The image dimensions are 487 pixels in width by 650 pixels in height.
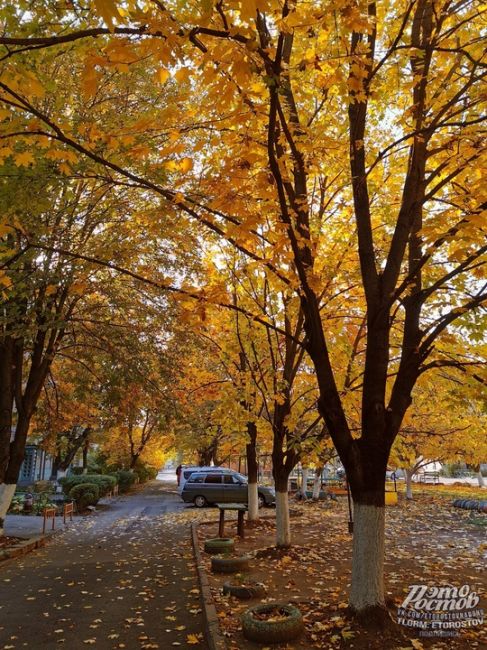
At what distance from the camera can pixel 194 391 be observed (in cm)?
1516

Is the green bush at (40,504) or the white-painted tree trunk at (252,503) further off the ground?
the white-painted tree trunk at (252,503)

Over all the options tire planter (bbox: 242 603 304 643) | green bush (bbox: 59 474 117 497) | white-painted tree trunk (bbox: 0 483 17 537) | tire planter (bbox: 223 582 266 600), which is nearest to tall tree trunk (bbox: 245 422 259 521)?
white-painted tree trunk (bbox: 0 483 17 537)

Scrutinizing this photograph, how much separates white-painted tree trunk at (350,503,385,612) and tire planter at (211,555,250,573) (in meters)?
3.86

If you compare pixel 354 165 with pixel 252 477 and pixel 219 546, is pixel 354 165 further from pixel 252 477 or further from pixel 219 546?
pixel 252 477

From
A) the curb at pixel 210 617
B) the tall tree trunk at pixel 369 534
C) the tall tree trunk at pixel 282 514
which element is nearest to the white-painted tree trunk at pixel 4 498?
the curb at pixel 210 617

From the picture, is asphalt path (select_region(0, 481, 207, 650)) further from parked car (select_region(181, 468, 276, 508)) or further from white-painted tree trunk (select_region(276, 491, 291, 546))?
parked car (select_region(181, 468, 276, 508))

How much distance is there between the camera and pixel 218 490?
2370 cm

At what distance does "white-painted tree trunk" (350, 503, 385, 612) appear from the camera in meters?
5.21

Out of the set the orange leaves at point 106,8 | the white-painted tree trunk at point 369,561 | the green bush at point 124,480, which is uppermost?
the orange leaves at point 106,8

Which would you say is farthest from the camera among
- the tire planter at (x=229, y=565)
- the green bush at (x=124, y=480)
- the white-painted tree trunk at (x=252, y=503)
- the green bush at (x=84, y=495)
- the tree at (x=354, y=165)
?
the green bush at (x=124, y=480)

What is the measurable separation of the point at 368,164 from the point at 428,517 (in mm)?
16478

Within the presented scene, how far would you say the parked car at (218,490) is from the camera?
930 inches

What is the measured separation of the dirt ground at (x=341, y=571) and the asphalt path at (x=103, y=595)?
0.60 m

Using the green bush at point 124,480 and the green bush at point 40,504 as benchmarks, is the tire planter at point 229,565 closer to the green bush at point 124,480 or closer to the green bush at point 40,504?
the green bush at point 40,504
